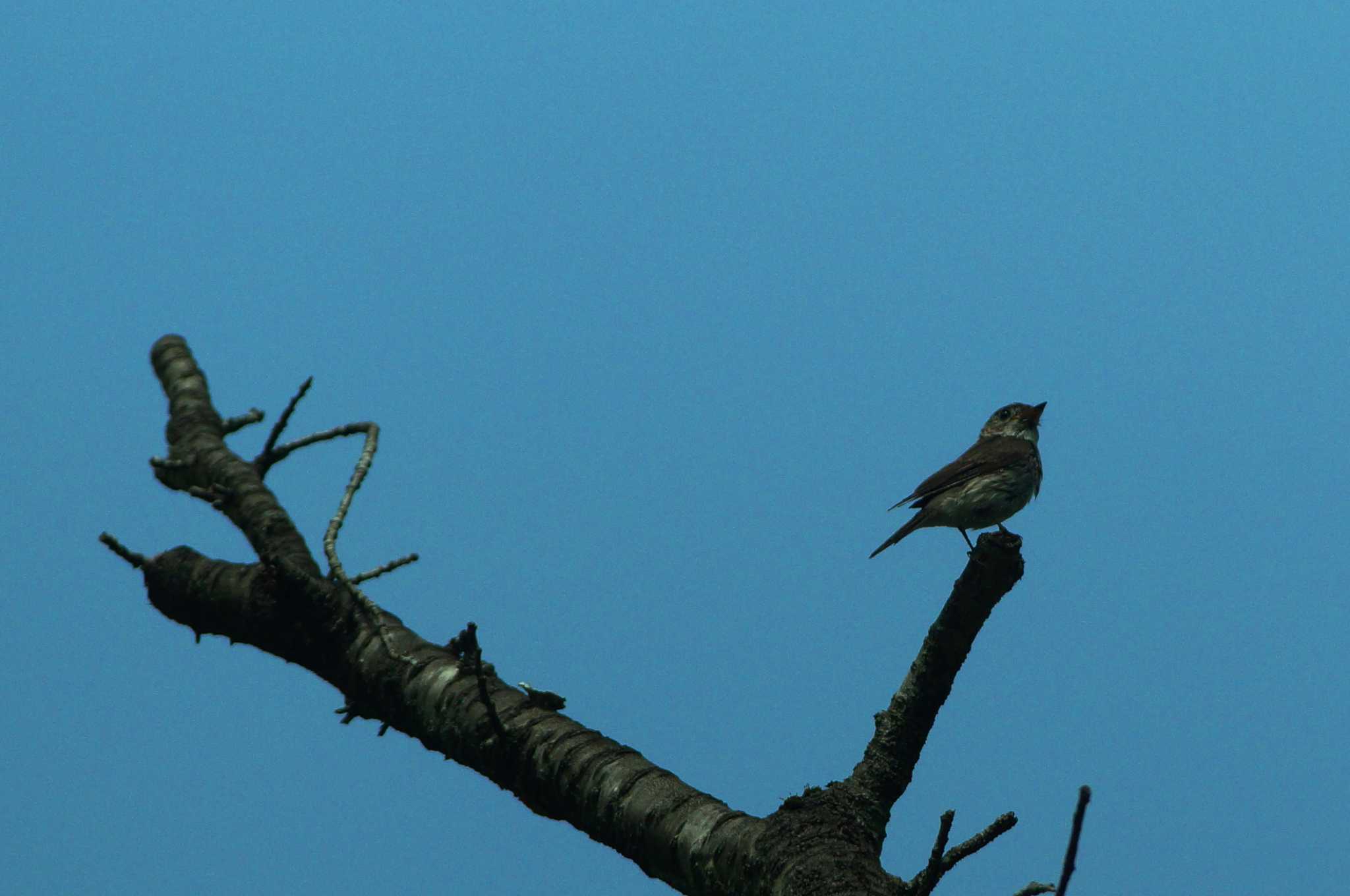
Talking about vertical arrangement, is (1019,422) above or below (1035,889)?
above

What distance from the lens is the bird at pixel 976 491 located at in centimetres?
775

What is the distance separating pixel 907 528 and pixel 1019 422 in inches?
96.7

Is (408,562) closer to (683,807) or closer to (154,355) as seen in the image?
(683,807)

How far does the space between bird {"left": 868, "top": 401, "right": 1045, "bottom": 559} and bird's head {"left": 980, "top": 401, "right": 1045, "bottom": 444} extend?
3.65 ft

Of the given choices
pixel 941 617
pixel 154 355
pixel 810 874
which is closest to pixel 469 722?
pixel 810 874

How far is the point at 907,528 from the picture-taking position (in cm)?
771

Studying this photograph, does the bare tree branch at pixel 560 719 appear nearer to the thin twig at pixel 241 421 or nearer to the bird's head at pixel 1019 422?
the thin twig at pixel 241 421

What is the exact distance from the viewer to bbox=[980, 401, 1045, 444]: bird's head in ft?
31.4

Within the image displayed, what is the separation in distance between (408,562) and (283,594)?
0.50 m

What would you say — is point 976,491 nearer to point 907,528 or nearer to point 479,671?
point 907,528

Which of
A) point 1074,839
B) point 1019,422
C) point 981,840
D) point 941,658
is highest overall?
point 1019,422

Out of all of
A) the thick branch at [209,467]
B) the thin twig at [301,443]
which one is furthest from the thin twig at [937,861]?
the thin twig at [301,443]

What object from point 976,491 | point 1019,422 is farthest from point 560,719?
point 1019,422

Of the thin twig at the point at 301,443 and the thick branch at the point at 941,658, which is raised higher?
the thin twig at the point at 301,443
